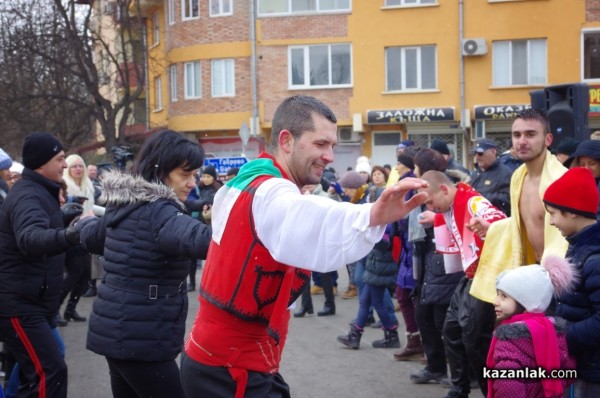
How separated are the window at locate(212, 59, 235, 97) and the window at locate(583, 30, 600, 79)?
13670 mm

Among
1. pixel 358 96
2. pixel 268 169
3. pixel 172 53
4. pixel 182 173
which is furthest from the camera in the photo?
pixel 172 53

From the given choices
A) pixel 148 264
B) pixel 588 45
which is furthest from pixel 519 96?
pixel 148 264

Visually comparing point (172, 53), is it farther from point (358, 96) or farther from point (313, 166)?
point (313, 166)

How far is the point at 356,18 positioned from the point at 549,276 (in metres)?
28.9

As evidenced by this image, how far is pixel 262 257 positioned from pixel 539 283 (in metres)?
2.06

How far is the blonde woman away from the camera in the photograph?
10828mm

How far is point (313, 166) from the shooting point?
329cm

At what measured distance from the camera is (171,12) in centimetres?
3638

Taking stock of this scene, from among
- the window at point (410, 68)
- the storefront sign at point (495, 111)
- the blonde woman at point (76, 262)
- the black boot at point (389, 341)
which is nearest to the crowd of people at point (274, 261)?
the black boot at point (389, 341)

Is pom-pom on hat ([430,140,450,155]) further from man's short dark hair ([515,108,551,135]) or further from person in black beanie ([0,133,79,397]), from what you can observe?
person in black beanie ([0,133,79,397])

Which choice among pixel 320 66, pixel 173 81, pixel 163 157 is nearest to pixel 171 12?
pixel 173 81

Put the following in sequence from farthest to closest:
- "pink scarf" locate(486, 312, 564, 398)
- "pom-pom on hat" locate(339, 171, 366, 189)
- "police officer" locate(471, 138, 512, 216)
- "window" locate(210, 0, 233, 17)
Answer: "window" locate(210, 0, 233, 17) < "pom-pom on hat" locate(339, 171, 366, 189) < "police officer" locate(471, 138, 512, 216) < "pink scarf" locate(486, 312, 564, 398)

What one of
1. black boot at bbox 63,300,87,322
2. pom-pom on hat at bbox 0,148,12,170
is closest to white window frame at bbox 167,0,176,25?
black boot at bbox 63,300,87,322

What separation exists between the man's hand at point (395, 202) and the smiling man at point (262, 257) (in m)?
0.12
